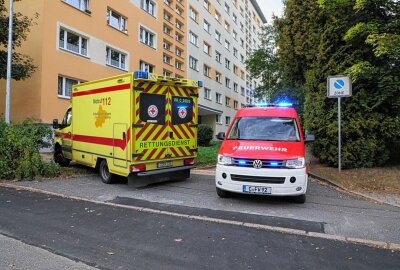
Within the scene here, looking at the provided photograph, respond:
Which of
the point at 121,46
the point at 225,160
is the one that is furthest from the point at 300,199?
the point at 121,46

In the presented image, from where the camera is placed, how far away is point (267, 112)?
8.70m

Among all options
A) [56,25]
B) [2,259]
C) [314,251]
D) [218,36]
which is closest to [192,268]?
[314,251]

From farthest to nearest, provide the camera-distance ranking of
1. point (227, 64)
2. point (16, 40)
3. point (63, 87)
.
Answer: point (227, 64)
point (63, 87)
point (16, 40)

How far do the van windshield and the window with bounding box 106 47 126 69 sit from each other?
17398 millimetres

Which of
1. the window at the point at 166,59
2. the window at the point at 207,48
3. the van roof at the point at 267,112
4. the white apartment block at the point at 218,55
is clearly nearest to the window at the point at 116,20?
the window at the point at 166,59

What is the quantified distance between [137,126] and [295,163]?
13.3ft

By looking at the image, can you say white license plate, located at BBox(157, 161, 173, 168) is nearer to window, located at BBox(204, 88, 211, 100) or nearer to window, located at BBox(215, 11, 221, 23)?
window, located at BBox(204, 88, 211, 100)

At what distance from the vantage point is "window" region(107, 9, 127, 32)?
2429cm

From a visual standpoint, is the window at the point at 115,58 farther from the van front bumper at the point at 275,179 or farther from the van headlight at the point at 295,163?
the van headlight at the point at 295,163

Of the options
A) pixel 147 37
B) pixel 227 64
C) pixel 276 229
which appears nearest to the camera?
pixel 276 229

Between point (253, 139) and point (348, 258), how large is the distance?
383 cm

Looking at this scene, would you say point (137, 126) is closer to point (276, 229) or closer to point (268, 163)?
point (268, 163)

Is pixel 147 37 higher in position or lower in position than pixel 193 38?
lower

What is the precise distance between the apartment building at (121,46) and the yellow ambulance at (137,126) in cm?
870
